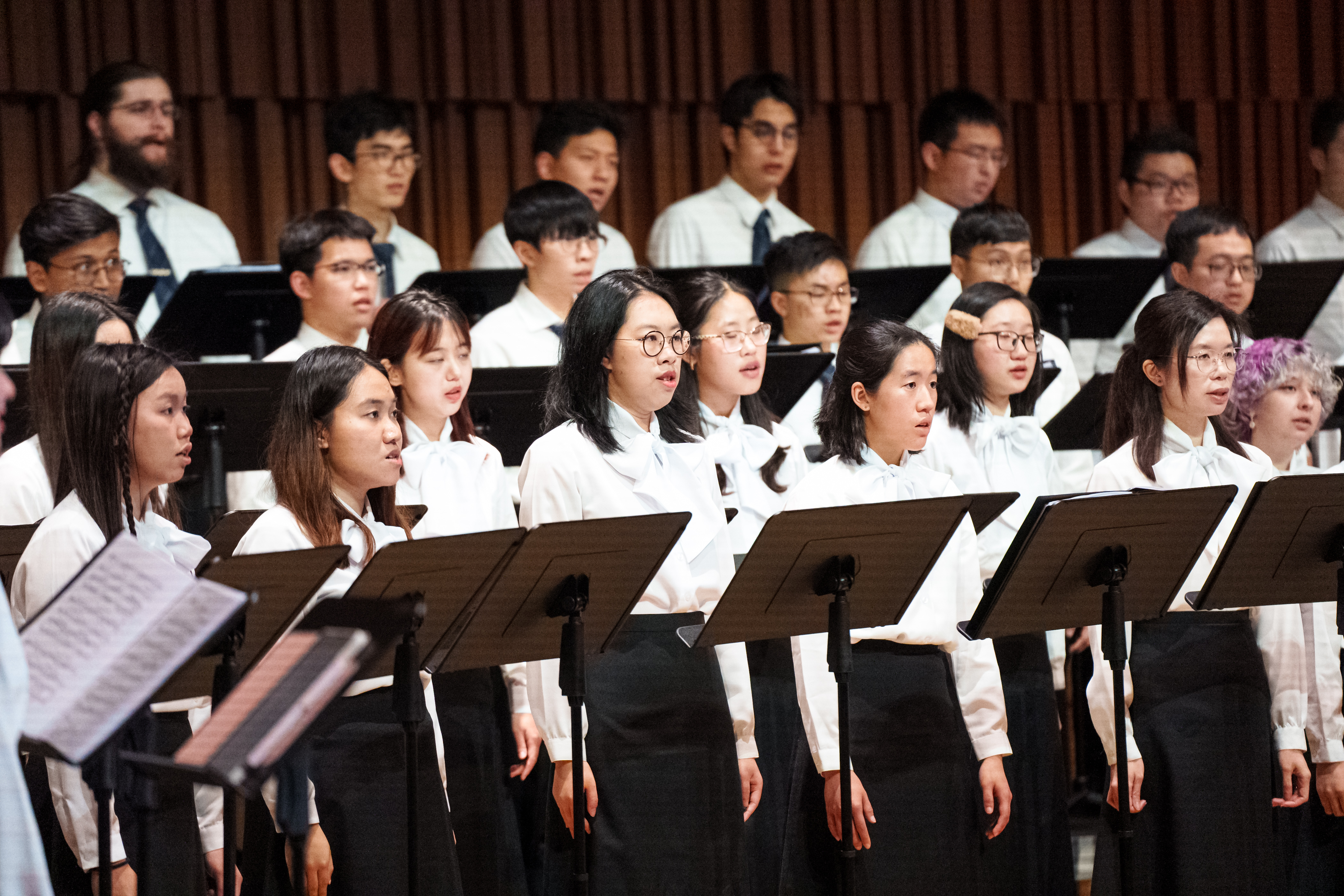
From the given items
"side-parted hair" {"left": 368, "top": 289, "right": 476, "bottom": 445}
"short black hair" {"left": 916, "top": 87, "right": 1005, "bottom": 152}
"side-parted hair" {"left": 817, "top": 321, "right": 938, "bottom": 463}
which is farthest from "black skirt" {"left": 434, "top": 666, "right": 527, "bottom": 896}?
"short black hair" {"left": 916, "top": 87, "right": 1005, "bottom": 152}

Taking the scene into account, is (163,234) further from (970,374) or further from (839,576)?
(839,576)

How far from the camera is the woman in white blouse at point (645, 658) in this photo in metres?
3.00

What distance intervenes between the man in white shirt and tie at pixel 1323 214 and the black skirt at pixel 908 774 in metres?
3.07

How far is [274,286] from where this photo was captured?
4.26m

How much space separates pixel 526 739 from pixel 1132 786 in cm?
120

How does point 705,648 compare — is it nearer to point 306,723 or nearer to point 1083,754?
point 306,723

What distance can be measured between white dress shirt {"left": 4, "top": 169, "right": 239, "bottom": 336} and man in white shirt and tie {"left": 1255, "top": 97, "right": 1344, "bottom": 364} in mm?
3448

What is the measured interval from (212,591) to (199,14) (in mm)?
4429

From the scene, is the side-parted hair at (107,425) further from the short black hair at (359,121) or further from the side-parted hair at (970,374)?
the short black hair at (359,121)

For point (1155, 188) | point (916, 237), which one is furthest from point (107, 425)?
point (1155, 188)

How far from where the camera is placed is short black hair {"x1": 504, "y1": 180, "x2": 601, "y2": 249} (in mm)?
4523

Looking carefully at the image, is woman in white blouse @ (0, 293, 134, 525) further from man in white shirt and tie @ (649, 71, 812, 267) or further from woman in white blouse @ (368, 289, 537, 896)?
man in white shirt and tie @ (649, 71, 812, 267)

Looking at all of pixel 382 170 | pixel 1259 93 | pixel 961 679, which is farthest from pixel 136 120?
pixel 1259 93

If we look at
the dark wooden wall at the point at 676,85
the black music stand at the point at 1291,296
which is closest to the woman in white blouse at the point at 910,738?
the black music stand at the point at 1291,296
